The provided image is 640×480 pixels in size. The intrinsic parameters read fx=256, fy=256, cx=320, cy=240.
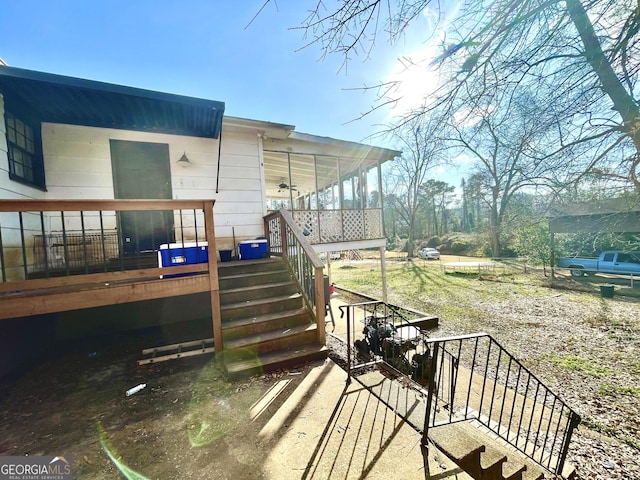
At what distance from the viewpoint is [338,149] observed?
735 cm

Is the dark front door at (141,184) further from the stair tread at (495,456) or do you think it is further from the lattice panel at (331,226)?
the stair tread at (495,456)

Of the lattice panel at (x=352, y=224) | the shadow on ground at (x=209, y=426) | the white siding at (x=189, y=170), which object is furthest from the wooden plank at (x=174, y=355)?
the lattice panel at (x=352, y=224)

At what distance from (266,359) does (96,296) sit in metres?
2.15

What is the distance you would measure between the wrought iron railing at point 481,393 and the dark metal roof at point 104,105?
4.11 meters

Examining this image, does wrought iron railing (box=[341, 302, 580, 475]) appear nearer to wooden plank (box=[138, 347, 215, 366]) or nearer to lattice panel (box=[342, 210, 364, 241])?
wooden plank (box=[138, 347, 215, 366])

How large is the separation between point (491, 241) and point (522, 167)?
81.6 ft

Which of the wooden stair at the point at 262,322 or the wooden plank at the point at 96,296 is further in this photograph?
the wooden stair at the point at 262,322

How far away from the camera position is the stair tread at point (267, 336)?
344 centimetres

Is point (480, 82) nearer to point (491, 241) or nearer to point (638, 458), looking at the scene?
point (638, 458)

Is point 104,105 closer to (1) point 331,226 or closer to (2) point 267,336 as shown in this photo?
(2) point 267,336

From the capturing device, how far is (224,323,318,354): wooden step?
3453 mm

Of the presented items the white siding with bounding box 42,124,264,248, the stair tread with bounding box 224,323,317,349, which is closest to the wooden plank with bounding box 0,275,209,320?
the stair tread with bounding box 224,323,317,349

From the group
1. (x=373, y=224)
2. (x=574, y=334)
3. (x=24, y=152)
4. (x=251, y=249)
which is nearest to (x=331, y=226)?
(x=373, y=224)

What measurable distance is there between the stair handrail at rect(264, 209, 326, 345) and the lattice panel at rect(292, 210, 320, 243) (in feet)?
3.71
